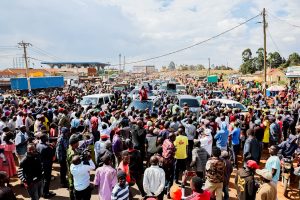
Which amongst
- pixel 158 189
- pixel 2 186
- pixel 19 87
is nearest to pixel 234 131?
pixel 158 189

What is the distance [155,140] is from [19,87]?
38.1m

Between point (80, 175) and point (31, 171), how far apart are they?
1332 mm

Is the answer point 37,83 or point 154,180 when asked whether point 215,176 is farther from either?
point 37,83

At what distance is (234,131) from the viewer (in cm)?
889

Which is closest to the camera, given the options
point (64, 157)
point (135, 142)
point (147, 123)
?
point (64, 157)

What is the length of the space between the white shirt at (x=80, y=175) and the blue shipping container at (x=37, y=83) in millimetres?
38973

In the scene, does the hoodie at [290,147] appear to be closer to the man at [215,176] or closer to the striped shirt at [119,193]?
the man at [215,176]

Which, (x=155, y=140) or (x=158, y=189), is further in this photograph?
(x=155, y=140)

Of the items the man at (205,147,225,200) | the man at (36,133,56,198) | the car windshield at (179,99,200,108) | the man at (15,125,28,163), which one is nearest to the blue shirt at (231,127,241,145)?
the man at (205,147,225,200)

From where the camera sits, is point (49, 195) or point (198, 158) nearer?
point (198, 158)

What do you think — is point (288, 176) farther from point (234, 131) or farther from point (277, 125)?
point (277, 125)

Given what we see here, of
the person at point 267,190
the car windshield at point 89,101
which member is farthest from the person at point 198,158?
the car windshield at point 89,101

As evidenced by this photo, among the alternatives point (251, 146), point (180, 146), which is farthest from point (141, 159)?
point (251, 146)

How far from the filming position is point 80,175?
5.39 metres
